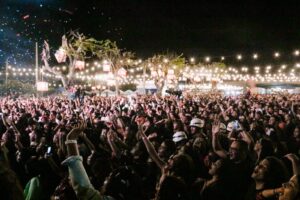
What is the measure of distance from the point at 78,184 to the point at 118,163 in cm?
269

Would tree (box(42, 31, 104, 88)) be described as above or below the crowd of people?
above

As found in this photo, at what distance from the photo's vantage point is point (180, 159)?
13.8 ft

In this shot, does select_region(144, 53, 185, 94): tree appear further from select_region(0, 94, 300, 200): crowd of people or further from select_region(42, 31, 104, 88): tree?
select_region(0, 94, 300, 200): crowd of people

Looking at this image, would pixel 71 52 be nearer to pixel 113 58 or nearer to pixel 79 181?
pixel 113 58

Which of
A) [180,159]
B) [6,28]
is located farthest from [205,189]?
[6,28]

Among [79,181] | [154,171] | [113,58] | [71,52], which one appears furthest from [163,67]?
[79,181]

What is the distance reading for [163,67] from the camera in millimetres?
44938

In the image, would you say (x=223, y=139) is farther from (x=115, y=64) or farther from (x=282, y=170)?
(x=115, y=64)

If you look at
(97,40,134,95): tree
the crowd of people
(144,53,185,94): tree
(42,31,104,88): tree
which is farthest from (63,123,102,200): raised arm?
(144,53,185,94): tree

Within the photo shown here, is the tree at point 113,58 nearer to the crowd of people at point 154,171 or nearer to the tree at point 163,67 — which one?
the tree at point 163,67

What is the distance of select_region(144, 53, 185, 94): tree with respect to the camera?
140 ft

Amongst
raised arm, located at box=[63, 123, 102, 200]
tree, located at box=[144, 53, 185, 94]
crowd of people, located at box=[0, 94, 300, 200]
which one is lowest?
crowd of people, located at box=[0, 94, 300, 200]

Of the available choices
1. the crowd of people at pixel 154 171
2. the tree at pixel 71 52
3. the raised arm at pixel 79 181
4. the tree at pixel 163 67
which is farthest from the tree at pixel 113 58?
the raised arm at pixel 79 181

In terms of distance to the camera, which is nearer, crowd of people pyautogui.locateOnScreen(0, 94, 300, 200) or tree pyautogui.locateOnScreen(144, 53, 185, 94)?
crowd of people pyautogui.locateOnScreen(0, 94, 300, 200)
